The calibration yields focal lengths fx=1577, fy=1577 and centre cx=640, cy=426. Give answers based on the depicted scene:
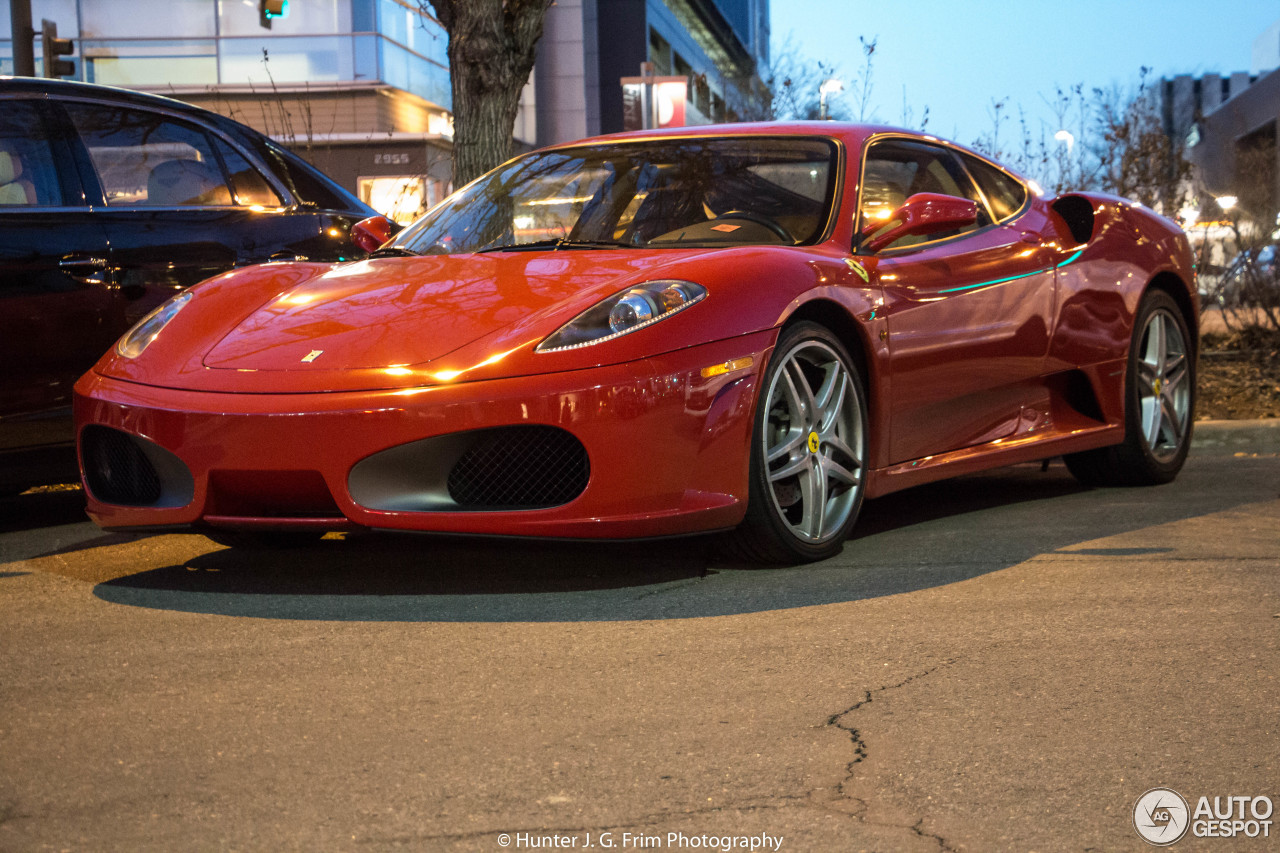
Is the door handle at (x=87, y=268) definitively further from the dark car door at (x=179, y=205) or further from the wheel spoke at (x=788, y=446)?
the wheel spoke at (x=788, y=446)

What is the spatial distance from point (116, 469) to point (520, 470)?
1232 millimetres

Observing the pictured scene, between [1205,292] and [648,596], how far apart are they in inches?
364

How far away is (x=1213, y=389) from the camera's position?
9695 millimetres

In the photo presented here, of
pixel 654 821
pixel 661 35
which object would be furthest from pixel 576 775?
pixel 661 35

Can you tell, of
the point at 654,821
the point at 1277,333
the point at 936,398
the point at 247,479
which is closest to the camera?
the point at 654,821

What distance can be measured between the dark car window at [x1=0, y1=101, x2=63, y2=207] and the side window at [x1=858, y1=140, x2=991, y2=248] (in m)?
2.84

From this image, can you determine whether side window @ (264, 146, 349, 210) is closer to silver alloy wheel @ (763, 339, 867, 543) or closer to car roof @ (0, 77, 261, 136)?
car roof @ (0, 77, 261, 136)

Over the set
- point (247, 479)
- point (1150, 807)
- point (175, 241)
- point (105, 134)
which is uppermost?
point (105, 134)

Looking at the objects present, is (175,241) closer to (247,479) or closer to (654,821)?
(247,479)

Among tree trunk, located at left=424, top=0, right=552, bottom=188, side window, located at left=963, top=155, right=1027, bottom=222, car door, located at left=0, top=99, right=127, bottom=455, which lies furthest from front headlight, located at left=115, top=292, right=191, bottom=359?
tree trunk, located at left=424, top=0, right=552, bottom=188

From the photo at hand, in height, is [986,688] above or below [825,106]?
below

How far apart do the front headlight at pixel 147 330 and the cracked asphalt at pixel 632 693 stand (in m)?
0.65

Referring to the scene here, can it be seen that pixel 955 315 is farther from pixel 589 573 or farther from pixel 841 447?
pixel 589 573

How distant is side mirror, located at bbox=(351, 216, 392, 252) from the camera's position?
18.5 ft
